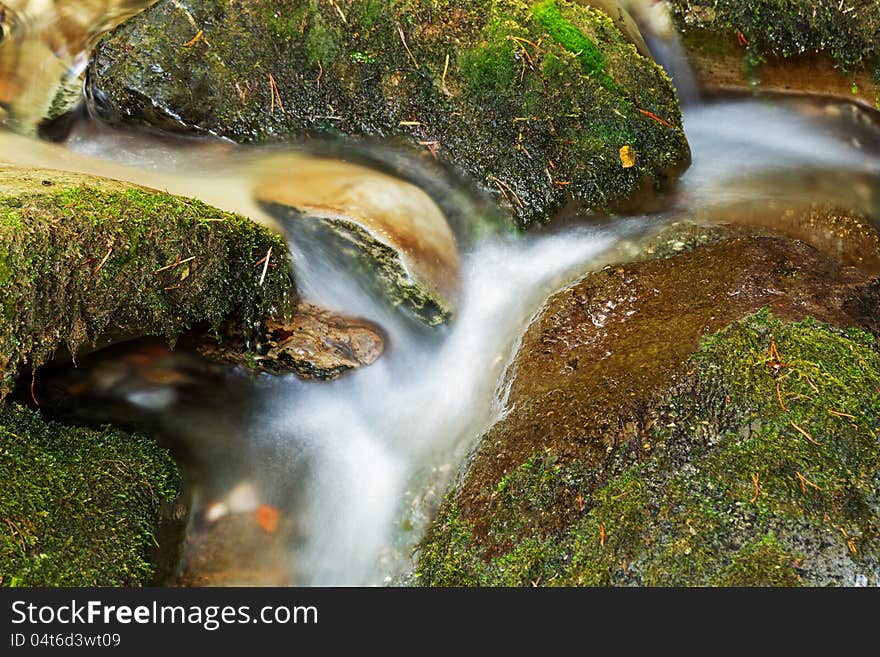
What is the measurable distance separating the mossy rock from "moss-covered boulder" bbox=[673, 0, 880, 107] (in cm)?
387

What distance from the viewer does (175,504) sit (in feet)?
13.1

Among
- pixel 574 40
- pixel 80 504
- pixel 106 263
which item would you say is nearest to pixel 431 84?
pixel 574 40

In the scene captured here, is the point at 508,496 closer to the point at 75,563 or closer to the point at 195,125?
the point at 75,563

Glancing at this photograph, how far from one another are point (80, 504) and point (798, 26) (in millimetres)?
5883

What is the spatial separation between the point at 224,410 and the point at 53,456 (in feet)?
3.90

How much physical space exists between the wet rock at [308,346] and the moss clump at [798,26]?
364cm

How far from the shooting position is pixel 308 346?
452cm

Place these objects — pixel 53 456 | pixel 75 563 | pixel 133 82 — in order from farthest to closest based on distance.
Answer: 1. pixel 133 82
2. pixel 53 456
3. pixel 75 563

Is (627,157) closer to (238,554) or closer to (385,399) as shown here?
(385,399)

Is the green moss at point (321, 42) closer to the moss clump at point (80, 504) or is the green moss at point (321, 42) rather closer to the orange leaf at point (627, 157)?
the orange leaf at point (627, 157)

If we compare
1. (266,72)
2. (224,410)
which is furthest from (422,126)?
(224,410)

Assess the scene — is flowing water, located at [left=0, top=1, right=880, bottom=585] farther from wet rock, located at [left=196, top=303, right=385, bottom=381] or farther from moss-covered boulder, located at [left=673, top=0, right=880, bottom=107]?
moss-covered boulder, located at [left=673, top=0, right=880, bottom=107]

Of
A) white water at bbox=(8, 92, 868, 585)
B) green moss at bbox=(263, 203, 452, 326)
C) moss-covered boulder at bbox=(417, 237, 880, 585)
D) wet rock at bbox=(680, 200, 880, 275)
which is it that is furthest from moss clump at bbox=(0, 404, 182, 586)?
wet rock at bbox=(680, 200, 880, 275)

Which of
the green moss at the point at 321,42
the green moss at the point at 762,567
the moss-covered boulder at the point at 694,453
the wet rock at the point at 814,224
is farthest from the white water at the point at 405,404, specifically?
the green moss at the point at 762,567
